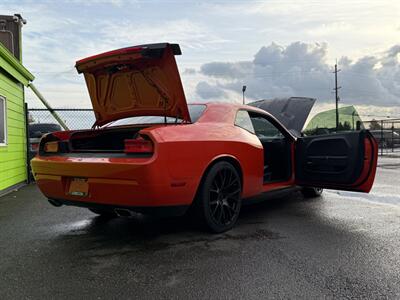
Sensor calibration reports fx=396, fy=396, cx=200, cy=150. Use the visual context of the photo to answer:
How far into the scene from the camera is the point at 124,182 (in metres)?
3.57

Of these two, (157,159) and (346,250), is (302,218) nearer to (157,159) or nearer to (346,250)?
(346,250)

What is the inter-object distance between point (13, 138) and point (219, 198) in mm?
6373

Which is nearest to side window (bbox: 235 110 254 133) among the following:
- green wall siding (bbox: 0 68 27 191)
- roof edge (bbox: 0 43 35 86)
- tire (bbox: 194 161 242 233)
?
tire (bbox: 194 161 242 233)

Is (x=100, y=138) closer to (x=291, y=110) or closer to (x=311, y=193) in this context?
(x=311, y=193)

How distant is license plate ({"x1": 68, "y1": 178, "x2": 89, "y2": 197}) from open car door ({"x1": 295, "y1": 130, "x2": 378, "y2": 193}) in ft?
10.1

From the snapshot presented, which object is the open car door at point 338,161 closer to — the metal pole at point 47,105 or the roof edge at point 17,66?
the roof edge at point 17,66

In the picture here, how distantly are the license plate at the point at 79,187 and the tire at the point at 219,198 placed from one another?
1.11 meters

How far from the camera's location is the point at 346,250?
3729mm

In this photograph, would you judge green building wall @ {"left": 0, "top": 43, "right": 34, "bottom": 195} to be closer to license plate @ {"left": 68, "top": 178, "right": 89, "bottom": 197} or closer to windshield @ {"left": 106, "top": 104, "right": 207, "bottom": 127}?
windshield @ {"left": 106, "top": 104, "right": 207, "bottom": 127}

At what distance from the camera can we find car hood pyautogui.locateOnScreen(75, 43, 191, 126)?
3.96 meters

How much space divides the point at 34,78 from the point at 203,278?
8981 millimetres

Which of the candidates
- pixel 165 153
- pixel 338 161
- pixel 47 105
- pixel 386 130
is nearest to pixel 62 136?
pixel 165 153

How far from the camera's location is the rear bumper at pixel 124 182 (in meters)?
3.52

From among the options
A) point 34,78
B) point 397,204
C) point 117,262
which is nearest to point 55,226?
point 117,262
